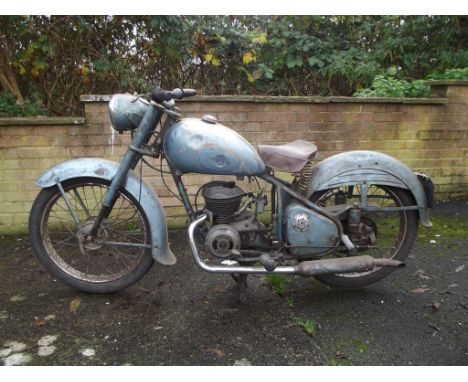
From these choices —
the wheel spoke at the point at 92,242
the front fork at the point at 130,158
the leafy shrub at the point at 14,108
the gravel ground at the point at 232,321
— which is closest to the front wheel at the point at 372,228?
the gravel ground at the point at 232,321

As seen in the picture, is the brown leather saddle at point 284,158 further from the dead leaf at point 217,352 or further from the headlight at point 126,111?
the dead leaf at point 217,352

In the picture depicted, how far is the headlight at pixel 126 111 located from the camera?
2.50 meters

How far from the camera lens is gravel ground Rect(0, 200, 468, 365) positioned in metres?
2.18

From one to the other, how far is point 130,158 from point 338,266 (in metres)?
1.46

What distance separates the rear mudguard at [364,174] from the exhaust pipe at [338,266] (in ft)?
1.48

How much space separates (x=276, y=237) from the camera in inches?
102

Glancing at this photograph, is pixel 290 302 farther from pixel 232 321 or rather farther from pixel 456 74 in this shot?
pixel 456 74

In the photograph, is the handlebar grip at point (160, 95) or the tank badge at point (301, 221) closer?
the handlebar grip at point (160, 95)

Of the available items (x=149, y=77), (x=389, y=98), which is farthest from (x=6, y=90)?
(x=389, y=98)

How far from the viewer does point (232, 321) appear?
2.48 m

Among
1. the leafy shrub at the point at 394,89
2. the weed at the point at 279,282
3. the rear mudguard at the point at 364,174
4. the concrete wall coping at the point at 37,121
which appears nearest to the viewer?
the rear mudguard at the point at 364,174

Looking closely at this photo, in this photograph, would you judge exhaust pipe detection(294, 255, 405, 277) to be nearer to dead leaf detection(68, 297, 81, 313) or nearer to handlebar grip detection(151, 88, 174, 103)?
handlebar grip detection(151, 88, 174, 103)

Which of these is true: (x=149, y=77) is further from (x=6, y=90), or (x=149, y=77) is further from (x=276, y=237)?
(x=276, y=237)

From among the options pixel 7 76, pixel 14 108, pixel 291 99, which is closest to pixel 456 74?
pixel 291 99
